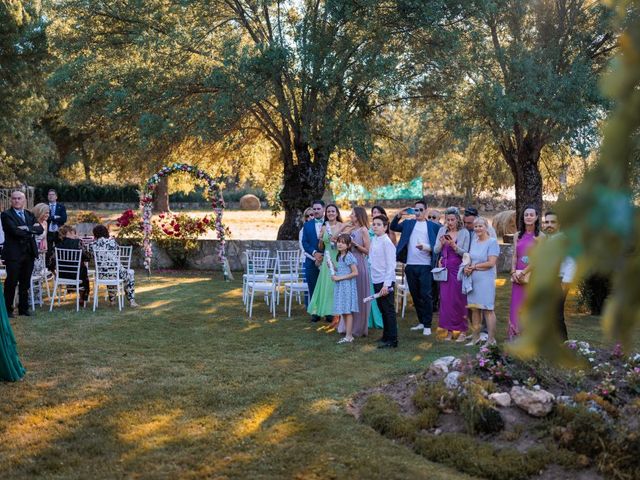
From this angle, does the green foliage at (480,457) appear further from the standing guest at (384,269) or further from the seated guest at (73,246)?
the seated guest at (73,246)

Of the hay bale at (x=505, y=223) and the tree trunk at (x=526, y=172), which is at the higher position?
the tree trunk at (x=526, y=172)

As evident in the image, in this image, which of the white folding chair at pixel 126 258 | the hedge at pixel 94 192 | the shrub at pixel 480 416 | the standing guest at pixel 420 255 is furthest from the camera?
the hedge at pixel 94 192

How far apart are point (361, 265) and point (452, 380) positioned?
3.80 metres

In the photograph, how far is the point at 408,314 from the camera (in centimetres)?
1175

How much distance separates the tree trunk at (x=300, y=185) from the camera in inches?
692

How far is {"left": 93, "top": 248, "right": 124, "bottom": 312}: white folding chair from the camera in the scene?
36.9 feet

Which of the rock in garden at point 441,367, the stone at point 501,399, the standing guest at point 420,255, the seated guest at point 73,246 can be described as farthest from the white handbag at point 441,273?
the seated guest at point 73,246

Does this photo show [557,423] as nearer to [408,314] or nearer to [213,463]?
[213,463]

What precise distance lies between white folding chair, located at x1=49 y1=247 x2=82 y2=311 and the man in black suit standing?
623mm

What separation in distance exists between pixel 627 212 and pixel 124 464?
448 cm

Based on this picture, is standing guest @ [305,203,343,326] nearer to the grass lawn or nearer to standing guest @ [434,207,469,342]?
the grass lawn

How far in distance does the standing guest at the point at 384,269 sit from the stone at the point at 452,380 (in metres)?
2.65

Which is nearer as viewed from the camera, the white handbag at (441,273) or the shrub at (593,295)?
the white handbag at (441,273)

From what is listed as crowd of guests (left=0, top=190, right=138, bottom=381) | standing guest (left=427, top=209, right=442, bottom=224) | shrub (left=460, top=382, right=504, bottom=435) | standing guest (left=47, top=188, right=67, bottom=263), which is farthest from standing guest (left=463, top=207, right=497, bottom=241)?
standing guest (left=47, top=188, right=67, bottom=263)
